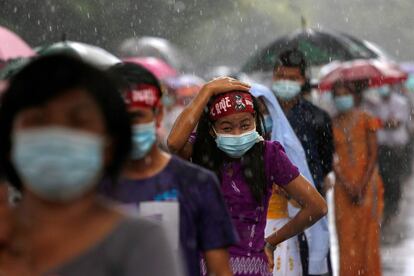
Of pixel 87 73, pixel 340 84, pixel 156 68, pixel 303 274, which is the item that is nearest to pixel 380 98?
pixel 156 68

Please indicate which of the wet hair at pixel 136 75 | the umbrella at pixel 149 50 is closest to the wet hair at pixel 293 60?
the wet hair at pixel 136 75

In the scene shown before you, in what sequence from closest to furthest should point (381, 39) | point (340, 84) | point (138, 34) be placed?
point (340, 84) → point (138, 34) → point (381, 39)

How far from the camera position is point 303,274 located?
26.7 feet

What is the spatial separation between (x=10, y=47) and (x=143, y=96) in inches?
237

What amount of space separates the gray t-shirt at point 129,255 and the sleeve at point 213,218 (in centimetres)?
163

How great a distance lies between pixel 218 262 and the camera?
4.46 meters

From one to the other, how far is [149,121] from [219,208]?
1.15ft

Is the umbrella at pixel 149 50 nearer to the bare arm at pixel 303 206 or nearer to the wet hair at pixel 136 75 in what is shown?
the bare arm at pixel 303 206

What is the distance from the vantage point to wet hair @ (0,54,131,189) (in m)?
2.80

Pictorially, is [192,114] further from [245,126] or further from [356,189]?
[356,189]

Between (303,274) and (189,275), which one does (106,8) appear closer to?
(303,274)

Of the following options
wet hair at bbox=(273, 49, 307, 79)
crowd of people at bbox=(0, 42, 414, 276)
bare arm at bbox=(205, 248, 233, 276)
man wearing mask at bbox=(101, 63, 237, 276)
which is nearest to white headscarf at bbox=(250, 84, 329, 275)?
crowd of people at bbox=(0, 42, 414, 276)

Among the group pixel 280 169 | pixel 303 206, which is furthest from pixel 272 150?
pixel 303 206

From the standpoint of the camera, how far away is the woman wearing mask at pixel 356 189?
10.2 meters
